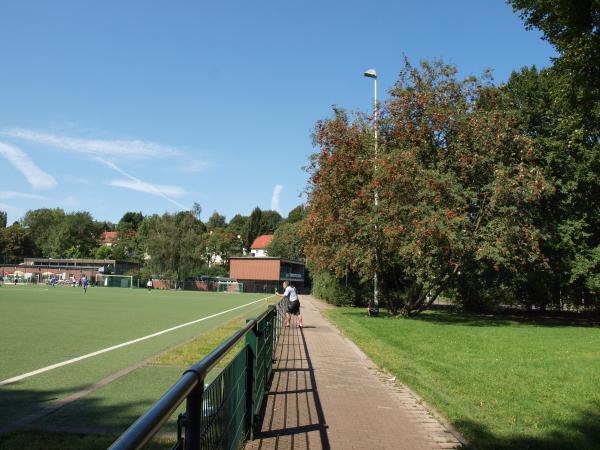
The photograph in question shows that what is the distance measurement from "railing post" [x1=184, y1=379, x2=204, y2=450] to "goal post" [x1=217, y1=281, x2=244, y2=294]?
3351 inches

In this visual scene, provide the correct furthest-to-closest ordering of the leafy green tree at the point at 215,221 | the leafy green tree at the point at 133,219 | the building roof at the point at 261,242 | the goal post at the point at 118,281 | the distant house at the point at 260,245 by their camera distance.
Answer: the leafy green tree at the point at 133,219 < the leafy green tree at the point at 215,221 < the building roof at the point at 261,242 < the distant house at the point at 260,245 < the goal post at the point at 118,281

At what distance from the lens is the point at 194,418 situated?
103 inches

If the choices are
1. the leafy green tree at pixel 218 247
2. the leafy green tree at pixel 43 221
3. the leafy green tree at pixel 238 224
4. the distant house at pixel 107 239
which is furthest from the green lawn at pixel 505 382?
the distant house at pixel 107 239

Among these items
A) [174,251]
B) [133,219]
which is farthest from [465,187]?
[133,219]

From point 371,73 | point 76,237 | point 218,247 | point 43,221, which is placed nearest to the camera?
point 371,73

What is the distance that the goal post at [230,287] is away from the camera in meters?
87.2

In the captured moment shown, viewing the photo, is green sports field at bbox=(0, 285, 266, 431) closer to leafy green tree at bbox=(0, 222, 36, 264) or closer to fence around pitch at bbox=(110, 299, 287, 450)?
fence around pitch at bbox=(110, 299, 287, 450)

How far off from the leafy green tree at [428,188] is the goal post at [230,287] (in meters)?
58.5

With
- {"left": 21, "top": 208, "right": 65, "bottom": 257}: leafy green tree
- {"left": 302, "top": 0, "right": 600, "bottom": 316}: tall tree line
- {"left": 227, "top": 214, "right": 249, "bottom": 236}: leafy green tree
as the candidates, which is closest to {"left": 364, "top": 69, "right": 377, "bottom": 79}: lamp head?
{"left": 302, "top": 0, "right": 600, "bottom": 316}: tall tree line

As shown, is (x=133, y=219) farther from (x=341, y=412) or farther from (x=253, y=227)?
(x=341, y=412)

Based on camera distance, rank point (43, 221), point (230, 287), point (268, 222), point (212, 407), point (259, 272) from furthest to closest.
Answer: point (268, 222), point (43, 221), point (259, 272), point (230, 287), point (212, 407)

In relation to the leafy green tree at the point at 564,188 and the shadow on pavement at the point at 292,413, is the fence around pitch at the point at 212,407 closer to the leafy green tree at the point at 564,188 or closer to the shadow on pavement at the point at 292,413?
the shadow on pavement at the point at 292,413

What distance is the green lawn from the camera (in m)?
6.20

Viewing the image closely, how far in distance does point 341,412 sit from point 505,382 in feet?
13.2
